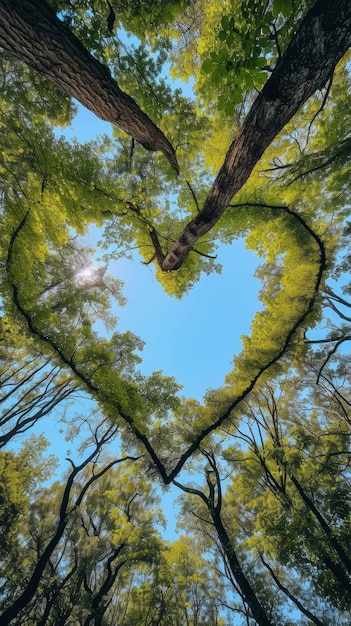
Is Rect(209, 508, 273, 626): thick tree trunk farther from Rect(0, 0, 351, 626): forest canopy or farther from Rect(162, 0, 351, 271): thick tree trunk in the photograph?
Rect(162, 0, 351, 271): thick tree trunk

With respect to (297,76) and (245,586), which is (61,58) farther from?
(245,586)

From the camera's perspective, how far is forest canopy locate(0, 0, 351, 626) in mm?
2832

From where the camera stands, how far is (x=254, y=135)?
119 inches

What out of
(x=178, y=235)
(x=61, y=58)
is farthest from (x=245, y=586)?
(x=61, y=58)

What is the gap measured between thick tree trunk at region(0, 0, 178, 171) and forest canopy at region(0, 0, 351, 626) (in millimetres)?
18

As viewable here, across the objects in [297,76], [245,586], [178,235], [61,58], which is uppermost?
[178,235]

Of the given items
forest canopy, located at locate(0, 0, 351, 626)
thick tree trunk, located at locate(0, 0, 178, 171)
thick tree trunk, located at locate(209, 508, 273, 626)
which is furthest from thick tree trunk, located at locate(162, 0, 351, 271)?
thick tree trunk, located at locate(209, 508, 273, 626)

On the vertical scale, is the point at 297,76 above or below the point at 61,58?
above

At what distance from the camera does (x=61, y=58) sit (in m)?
2.82

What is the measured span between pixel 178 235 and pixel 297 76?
5.14 metres

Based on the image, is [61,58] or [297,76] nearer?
[297,76]

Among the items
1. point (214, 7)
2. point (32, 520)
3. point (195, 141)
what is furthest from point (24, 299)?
point (32, 520)

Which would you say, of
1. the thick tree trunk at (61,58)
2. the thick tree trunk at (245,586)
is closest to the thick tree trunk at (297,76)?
the thick tree trunk at (61,58)

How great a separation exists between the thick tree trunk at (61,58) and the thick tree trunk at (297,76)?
5.51ft
